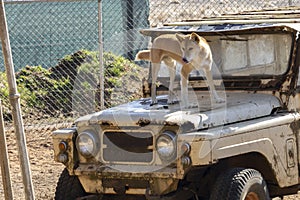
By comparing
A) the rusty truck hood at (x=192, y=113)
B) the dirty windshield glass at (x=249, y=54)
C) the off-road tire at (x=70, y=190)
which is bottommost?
the off-road tire at (x=70, y=190)

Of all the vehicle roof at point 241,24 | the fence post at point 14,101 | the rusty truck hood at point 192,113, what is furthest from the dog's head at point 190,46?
the fence post at point 14,101

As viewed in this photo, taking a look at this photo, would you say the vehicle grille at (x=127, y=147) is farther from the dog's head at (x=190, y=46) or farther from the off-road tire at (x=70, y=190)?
the dog's head at (x=190, y=46)

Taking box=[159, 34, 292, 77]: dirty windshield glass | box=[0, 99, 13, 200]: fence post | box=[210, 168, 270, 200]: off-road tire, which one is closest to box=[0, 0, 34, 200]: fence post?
box=[0, 99, 13, 200]: fence post

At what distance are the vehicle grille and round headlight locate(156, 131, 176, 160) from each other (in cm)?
11

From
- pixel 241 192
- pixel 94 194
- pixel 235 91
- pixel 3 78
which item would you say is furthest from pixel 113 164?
pixel 3 78

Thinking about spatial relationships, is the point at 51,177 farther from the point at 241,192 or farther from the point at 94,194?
the point at 241,192

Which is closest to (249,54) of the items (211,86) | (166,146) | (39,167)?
(211,86)

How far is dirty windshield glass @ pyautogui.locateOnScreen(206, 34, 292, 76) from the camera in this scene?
7.72 metres

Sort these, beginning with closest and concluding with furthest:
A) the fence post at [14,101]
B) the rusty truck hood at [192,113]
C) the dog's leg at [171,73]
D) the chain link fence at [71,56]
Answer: the fence post at [14,101]
the rusty truck hood at [192,113]
the dog's leg at [171,73]
the chain link fence at [71,56]

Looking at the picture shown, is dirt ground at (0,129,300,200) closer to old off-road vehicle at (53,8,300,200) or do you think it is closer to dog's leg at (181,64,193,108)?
old off-road vehicle at (53,8,300,200)

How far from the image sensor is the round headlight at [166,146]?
255 inches

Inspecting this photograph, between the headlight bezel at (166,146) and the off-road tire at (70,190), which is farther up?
the headlight bezel at (166,146)

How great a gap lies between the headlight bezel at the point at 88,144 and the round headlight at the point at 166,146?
57cm

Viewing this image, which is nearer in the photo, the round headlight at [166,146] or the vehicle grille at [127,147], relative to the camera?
the round headlight at [166,146]
